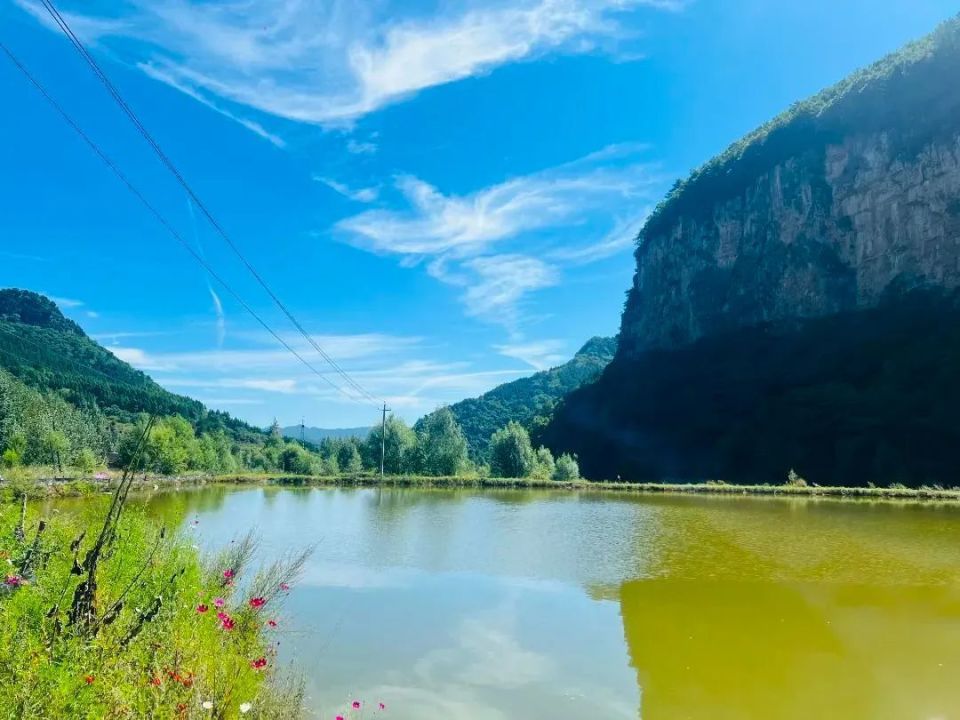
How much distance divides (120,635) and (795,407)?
78546 millimetres

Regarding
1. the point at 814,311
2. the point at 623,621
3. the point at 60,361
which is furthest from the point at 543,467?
the point at 60,361

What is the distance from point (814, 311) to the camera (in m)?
80.6

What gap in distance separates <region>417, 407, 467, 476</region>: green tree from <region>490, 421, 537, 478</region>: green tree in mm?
3822

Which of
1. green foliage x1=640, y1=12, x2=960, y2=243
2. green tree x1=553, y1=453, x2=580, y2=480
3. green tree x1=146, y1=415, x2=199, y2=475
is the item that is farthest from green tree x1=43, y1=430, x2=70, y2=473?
green foliage x1=640, y1=12, x2=960, y2=243

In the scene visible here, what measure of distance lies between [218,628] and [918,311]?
7955 cm

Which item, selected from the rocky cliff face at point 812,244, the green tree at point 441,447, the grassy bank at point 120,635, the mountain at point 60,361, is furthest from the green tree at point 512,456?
the grassy bank at point 120,635

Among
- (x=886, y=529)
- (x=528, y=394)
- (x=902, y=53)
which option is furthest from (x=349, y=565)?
(x=528, y=394)

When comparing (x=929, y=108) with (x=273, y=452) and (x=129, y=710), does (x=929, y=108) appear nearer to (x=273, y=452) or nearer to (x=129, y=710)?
(x=129, y=710)

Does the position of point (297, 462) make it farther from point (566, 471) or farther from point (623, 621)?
point (623, 621)

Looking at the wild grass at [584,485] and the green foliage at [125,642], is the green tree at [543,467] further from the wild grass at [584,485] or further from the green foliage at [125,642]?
the green foliage at [125,642]

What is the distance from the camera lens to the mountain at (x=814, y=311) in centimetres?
6406

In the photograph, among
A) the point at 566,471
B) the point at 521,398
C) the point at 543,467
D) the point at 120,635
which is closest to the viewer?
the point at 120,635

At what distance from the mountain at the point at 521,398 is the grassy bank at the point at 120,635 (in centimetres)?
12462

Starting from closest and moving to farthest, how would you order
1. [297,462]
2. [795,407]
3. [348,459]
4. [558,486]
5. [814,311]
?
[558,486], [795,407], [297,462], [348,459], [814,311]
